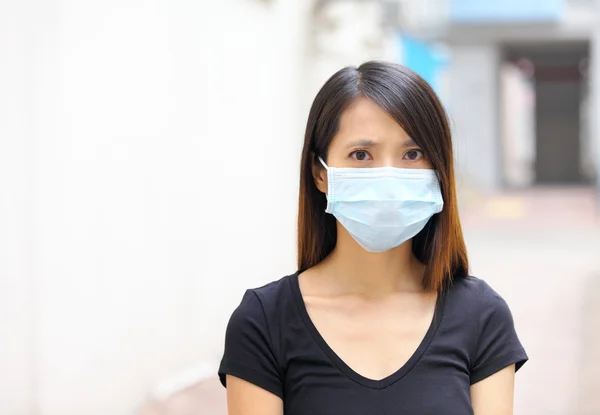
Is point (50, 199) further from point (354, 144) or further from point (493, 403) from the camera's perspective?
point (493, 403)

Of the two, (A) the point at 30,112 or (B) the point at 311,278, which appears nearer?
(B) the point at 311,278

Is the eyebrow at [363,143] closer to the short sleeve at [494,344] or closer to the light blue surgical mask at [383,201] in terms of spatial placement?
the light blue surgical mask at [383,201]

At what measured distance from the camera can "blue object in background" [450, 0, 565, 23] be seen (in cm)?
1970

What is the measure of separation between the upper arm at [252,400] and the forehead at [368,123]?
1.99ft

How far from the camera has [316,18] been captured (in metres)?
8.49

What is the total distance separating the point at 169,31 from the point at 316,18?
3391 mm

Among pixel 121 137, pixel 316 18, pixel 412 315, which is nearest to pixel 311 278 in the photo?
pixel 412 315

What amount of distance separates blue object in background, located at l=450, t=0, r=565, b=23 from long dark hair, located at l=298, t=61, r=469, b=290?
59.5 feet

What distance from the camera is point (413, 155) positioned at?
209cm

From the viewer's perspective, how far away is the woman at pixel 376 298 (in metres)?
1.97

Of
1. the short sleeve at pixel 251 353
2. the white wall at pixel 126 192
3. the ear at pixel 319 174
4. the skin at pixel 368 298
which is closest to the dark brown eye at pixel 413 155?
the skin at pixel 368 298

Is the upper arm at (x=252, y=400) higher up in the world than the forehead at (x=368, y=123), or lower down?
lower down

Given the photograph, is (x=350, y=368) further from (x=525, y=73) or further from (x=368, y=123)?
(x=525, y=73)

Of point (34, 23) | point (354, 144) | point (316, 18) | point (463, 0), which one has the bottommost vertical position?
point (354, 144)
